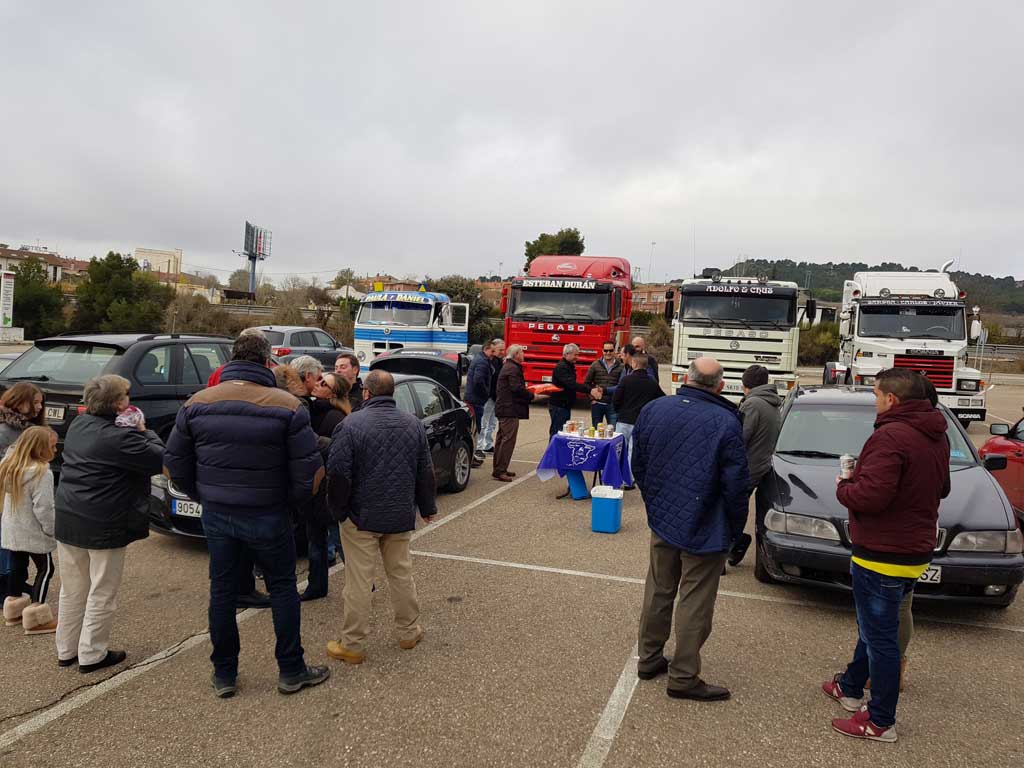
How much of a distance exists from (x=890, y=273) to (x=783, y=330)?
404 cm

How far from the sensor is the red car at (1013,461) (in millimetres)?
6625

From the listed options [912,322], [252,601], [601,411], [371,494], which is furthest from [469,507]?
[912,322]

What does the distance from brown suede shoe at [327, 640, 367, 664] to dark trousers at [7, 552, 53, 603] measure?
1.98 m

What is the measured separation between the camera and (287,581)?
11.9 feet

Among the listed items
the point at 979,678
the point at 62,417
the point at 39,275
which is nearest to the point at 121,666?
the point at 62,417

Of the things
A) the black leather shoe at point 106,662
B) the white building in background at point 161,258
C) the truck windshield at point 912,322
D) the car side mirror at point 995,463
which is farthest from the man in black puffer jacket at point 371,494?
the white building in background at point 161,258

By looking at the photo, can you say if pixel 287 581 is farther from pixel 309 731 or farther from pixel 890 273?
pixel 890 273

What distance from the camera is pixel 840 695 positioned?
12.0ft

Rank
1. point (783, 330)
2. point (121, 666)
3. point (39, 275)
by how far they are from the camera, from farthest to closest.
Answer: point (39, 275) < point (783, 330) < point (121, 666)

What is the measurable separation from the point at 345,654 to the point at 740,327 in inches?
453

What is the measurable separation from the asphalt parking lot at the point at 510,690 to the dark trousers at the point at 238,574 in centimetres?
23

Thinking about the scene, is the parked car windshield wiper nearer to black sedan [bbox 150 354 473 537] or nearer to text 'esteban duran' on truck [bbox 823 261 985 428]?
black sedan [bbox 150 354 473 537]

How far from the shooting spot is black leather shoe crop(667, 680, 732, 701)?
3668 mm

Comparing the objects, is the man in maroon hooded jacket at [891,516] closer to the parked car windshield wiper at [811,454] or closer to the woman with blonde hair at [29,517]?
the parked car windshield wiper at [811,454]
